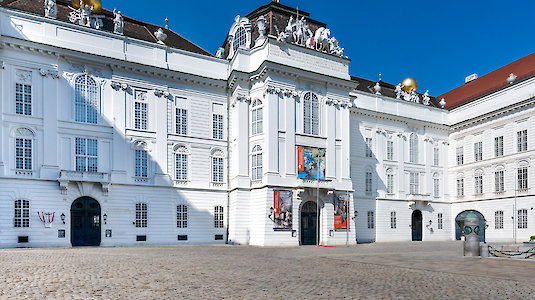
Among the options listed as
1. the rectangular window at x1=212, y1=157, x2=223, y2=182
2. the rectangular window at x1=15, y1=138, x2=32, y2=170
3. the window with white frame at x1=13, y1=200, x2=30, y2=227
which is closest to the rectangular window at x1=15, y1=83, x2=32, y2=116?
the rectangular window at x1=15, y1=138, x2=32, y2=170

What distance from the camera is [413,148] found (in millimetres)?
51594

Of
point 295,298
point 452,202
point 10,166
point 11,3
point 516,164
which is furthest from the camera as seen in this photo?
point 452,202

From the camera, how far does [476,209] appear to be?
49594 mm

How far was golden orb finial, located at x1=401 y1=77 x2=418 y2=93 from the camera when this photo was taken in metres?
56.7

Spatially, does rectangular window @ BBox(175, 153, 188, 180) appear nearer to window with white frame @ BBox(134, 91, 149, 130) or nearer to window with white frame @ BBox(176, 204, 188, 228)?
window with white frame @ BBox(176, 204, 188, 228)

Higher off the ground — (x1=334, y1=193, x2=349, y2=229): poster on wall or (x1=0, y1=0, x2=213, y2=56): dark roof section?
(x1=0, y1=0, x2=213, y2=56): dark roof section

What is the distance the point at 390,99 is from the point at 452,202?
49.7 feet

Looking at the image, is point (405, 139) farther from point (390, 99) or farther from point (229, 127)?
point (229, 127)

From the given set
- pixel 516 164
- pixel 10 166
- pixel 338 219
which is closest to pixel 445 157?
pixel 516 164

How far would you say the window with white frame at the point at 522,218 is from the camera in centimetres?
4372

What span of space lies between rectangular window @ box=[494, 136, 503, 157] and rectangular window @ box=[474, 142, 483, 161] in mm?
1886

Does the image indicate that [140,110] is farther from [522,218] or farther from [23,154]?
[522,218]

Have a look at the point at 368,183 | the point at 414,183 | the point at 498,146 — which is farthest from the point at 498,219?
the point at 368,183

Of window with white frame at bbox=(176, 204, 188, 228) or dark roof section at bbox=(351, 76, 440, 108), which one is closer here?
window with white frame at bbox=(176, 204, 188, 228)
